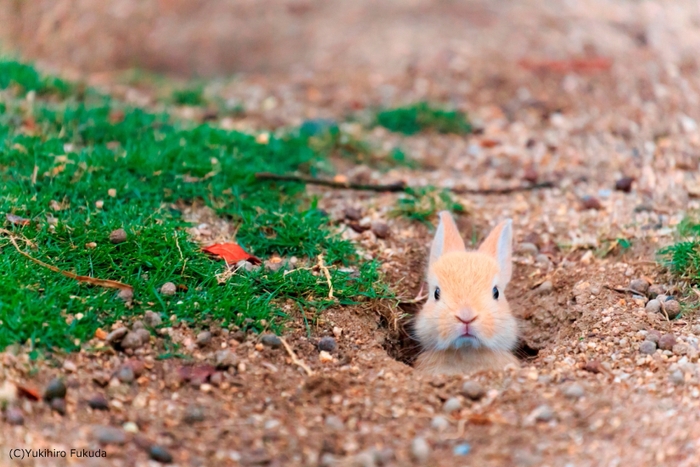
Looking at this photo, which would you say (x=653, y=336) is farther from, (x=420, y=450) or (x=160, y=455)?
(x=160, y=455)

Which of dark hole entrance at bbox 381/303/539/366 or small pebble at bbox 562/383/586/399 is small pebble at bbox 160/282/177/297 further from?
small pebble at bbox 562/383/586/399

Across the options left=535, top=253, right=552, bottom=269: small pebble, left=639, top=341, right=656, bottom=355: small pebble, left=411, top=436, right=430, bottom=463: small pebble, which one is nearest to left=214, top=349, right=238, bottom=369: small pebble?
left=411, top=436, right=430, bottom=463: small pebble

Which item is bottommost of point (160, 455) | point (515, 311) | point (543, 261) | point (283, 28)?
point (515, 311)

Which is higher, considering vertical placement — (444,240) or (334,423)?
(444,240)

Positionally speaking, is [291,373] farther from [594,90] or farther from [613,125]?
[594,90]

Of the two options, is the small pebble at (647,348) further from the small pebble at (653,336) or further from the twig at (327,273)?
the twig at (327,273)

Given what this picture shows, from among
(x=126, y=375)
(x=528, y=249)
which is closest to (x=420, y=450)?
(x=126, y=375)

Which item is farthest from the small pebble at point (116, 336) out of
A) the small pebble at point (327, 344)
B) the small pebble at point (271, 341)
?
the small pebble at point (327, 344)
